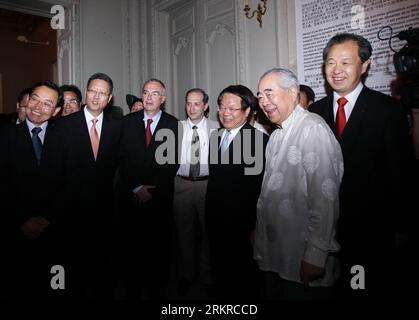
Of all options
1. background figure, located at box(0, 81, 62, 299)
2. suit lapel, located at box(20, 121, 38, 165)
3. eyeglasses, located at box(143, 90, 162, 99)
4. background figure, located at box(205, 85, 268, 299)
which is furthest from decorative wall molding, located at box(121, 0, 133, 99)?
background figure, located at box(205, 85, 268, 299)

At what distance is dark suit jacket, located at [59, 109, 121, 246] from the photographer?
7.46ft

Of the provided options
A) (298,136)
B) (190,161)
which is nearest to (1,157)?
(190,161)

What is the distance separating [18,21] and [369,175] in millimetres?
9228

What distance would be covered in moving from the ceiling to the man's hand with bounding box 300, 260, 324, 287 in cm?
839

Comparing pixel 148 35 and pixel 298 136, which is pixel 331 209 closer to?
pixel 298 136

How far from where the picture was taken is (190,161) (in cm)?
271

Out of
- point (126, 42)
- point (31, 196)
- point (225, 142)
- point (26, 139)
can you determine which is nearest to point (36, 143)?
point (26, 139)

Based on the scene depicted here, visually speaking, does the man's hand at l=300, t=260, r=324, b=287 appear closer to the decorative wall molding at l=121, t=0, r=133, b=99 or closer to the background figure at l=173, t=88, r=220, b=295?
the background figure at l=173, t=88, r=220, b=295

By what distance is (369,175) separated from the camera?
1672mm

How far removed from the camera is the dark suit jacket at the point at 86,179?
2.27m

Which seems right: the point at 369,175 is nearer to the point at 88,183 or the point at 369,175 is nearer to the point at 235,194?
the point at 235,194

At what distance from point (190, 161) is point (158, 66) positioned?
2582mm

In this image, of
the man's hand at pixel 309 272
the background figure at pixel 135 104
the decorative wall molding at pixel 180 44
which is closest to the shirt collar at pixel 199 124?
the background figure at pixel 135 104

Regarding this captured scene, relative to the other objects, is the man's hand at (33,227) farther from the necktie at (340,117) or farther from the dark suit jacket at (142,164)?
the necktie at (340,117)
